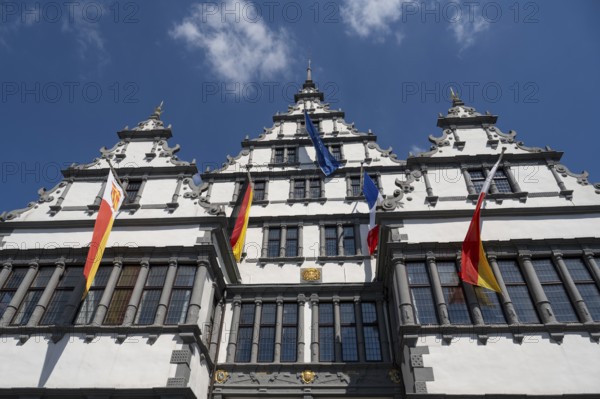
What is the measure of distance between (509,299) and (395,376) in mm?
4791

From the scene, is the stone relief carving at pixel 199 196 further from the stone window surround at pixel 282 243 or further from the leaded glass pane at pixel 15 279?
the leaded glass pane at pixel 15 279

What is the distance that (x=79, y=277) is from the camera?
17.7 m

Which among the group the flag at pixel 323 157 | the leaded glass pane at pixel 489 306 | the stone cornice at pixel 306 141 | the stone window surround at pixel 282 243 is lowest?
the leaded glass pane at pixel 489 306

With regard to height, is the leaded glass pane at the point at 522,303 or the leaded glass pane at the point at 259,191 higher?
the leaded glass pane at the point at 259,191

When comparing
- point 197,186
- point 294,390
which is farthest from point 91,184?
point 294,390

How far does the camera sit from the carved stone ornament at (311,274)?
20.2 meters

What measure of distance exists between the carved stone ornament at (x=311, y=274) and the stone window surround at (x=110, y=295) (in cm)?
412

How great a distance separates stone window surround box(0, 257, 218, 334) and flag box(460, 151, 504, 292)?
9.33 metres

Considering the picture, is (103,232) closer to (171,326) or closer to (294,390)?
(171,326)

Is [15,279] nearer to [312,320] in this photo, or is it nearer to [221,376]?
[221,376]

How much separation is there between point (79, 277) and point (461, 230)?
14.8 metres

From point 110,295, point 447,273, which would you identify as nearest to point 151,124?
point 110,295

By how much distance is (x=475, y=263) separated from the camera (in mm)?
15906

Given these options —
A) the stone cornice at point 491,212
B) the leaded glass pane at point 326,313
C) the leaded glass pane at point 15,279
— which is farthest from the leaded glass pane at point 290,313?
the leaded glass pane at point 15,279
